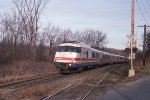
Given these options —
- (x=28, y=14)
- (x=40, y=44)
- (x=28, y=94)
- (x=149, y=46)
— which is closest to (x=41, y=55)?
(x=40, y=44)

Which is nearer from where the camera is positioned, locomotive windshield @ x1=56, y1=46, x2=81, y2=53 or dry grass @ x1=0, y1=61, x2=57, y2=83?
dry grass @ x1=0, y1=61, x2=57, y2=83

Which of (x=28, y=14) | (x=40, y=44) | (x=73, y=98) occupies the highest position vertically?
(x=28, y=14)

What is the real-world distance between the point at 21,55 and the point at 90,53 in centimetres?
836

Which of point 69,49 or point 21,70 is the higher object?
point 69,49

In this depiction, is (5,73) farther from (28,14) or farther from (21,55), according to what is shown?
(28,14)

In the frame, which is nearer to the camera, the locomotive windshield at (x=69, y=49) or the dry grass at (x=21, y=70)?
the dry grass at (x=21, y=70)

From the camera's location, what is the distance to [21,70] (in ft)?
112

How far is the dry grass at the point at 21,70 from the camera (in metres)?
29.6

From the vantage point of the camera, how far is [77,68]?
124 ft

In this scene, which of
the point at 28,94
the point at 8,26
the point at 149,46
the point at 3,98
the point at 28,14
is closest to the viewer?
the point at 3,98

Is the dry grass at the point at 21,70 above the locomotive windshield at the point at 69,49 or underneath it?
underneath

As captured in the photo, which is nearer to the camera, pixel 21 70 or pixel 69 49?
pixel 21 70

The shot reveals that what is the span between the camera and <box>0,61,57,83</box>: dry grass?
2957 cm

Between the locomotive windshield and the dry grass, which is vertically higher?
the locomotive windshield
